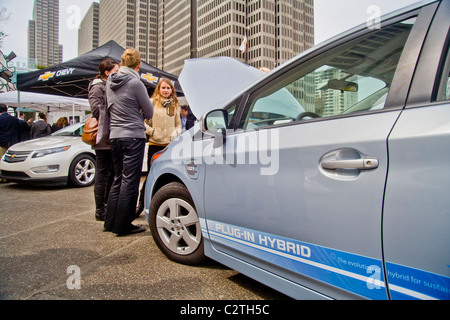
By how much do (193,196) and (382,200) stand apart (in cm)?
122

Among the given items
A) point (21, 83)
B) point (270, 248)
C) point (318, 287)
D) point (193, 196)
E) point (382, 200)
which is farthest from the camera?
point (21, 83)

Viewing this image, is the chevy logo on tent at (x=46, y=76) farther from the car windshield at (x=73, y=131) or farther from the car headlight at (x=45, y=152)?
the car headlight at (x=45, y=152)

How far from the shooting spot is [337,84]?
1.51m

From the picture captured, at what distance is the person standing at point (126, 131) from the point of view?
8.74 ft

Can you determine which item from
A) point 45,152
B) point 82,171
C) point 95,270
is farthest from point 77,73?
point 95,270

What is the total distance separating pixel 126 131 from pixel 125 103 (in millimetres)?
274

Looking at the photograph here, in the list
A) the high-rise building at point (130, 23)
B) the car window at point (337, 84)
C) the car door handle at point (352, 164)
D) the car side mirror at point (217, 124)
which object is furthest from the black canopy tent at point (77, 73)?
the high-rise building at point (130, 23)

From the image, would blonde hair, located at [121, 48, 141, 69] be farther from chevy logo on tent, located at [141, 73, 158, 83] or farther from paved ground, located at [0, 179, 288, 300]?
chevy logo on tent, located at [141, 73, 158, 83]

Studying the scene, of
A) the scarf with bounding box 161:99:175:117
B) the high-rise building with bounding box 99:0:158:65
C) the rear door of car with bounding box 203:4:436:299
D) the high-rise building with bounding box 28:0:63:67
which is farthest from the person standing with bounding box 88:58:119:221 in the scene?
the high-rise building with bounding box 99:0:158:65

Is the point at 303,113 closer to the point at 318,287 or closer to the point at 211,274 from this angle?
the point at 318,287

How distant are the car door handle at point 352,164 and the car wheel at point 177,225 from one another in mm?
1087

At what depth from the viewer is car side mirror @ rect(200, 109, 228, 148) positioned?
69.3 inches

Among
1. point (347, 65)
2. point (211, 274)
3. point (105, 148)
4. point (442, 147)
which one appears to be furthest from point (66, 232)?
point (442, 147)

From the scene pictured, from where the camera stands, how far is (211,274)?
200 centimetres
